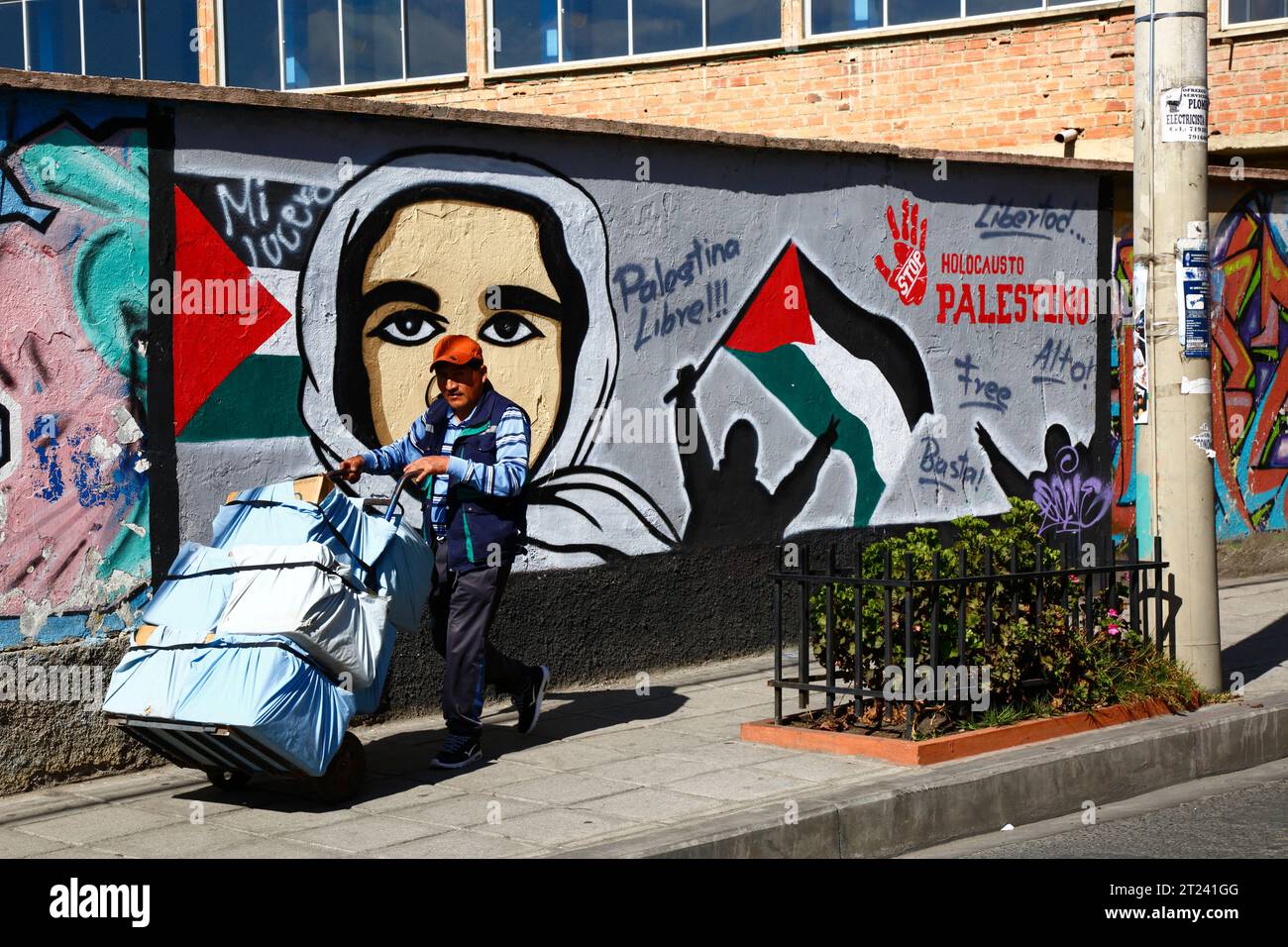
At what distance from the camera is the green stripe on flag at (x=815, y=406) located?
32.4 feet

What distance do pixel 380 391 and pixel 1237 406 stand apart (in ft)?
25.4

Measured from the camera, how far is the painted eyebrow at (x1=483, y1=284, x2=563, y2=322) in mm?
8641

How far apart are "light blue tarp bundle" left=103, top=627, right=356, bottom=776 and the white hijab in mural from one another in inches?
78.4

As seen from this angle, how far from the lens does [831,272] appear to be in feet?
33.4

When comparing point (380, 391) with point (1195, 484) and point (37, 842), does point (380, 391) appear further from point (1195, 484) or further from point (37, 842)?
point (1195, 484)

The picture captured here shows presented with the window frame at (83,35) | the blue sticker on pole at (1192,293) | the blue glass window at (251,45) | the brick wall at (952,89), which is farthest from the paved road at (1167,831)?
the window frame at (83,35)

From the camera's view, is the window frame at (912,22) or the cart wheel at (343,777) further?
the window frame at (912,22)

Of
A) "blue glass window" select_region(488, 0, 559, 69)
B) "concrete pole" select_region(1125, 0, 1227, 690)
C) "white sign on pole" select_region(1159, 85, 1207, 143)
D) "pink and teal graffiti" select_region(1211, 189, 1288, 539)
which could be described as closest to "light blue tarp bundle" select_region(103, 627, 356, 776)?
"concrete pole" select_region(1125, 0, 1227, 690)

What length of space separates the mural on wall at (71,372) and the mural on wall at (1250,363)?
28.3 feet

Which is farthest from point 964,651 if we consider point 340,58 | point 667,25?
point 340,58

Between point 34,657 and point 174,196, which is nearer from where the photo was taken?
point 34,657

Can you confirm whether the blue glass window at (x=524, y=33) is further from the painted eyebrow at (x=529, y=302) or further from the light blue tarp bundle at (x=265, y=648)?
the light blue tarp bundle at (x=265, y=648)
